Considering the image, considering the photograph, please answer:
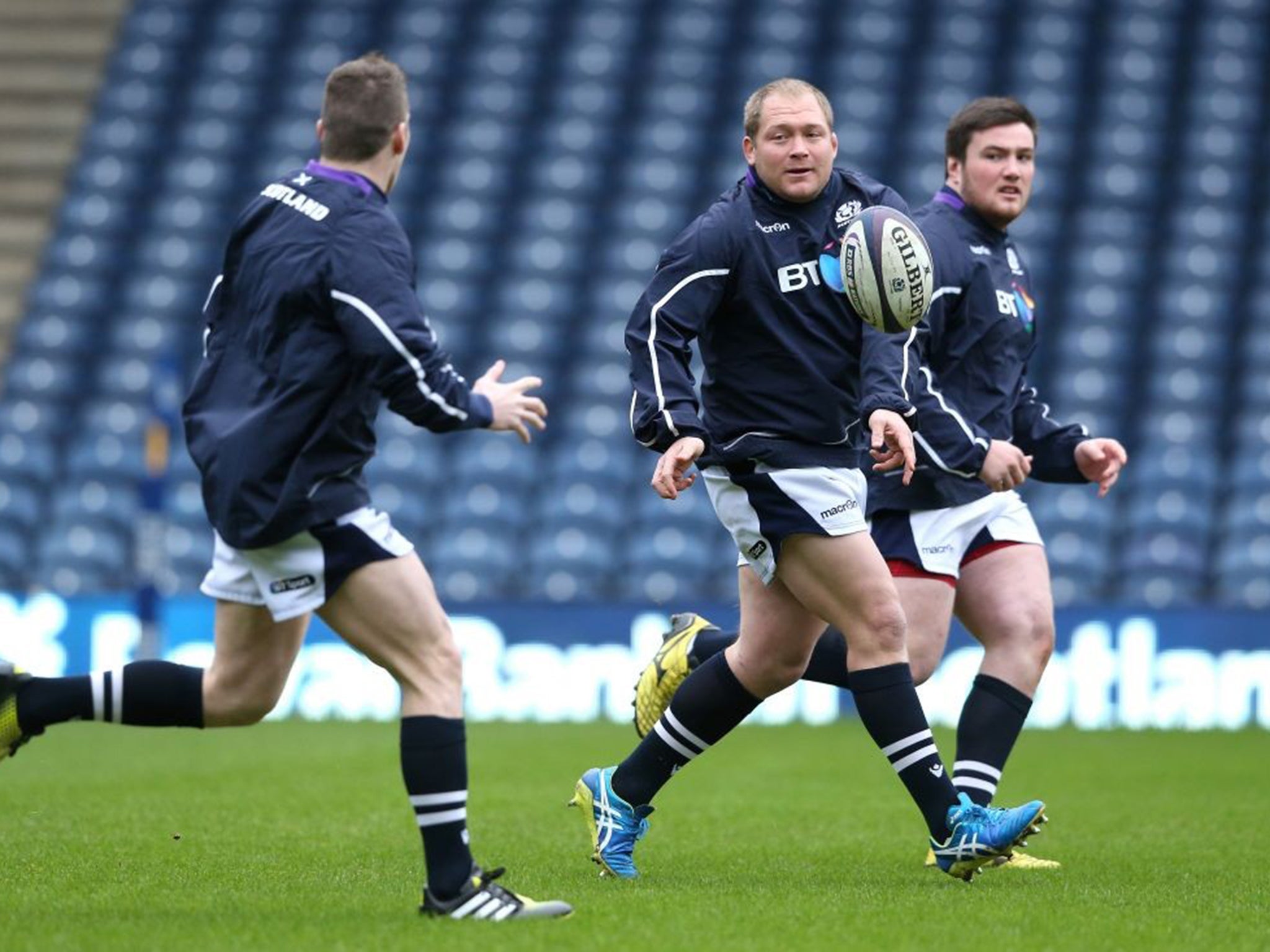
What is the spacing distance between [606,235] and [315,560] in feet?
43.5

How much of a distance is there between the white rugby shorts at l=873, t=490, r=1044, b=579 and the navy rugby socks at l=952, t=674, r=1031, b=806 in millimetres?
374

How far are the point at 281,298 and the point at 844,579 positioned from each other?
1.67 m

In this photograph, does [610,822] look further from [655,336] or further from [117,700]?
[117,700]

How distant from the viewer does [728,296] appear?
217 inches

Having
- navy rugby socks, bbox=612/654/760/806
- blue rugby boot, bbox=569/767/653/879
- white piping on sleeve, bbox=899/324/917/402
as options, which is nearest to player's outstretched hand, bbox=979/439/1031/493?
white piping on sleeve, bbox=899/324/917/402

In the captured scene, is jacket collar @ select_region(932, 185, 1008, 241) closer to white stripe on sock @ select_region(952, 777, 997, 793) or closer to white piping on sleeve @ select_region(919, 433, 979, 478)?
white piping on sleeve @ select_region(919, 433, 979, 478)

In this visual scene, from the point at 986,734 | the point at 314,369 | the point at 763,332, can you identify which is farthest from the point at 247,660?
the point at 986,734

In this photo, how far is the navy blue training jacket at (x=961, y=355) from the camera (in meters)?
5.84

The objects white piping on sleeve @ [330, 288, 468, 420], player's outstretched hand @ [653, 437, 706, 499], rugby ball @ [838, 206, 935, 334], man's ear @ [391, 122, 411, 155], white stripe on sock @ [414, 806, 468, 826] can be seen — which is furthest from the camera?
rugby ball @ [838, 206, 935, 334]

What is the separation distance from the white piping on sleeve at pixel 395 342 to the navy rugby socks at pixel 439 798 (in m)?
0.74

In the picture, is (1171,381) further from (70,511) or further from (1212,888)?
(1212,888)

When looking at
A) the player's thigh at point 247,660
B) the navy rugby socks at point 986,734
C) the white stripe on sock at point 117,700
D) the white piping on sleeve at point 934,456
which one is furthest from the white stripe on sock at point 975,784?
the white stripe on sock at point 117,700

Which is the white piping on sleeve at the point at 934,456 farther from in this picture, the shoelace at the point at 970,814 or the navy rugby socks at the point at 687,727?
the shoelace at the point at 970,814

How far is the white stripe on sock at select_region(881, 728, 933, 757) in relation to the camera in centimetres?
531
